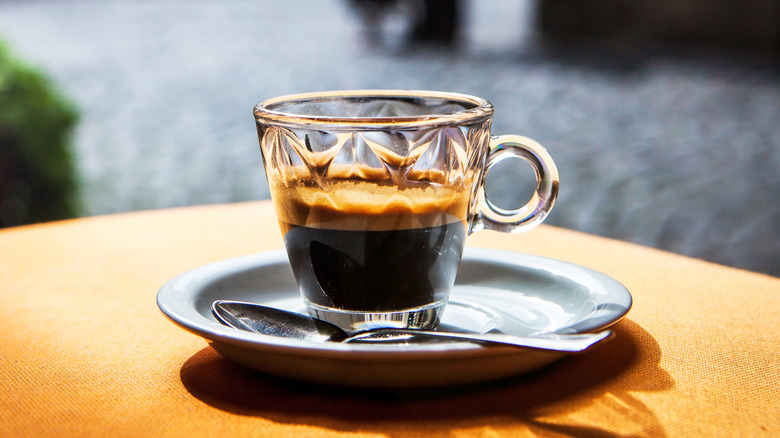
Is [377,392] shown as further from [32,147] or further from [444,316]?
[32,147]

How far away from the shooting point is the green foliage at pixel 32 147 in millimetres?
2619

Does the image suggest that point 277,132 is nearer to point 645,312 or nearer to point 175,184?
point 645,312

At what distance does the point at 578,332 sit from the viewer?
536mm

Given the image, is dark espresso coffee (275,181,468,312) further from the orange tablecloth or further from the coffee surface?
the orange tablecloth

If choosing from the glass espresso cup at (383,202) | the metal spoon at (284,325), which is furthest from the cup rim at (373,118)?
the metal spoon at (284,325)

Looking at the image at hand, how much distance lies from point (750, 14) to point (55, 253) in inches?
270

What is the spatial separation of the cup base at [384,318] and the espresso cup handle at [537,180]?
102mm

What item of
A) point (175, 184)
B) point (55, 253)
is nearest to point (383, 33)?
point (175, 184)

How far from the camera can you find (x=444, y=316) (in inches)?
27.2

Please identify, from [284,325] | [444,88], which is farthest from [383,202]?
[444,88]

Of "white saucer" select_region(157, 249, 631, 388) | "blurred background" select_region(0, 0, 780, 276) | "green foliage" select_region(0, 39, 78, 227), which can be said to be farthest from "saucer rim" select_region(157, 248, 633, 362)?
"green foliage" select_region(0, 39, 78, 227)

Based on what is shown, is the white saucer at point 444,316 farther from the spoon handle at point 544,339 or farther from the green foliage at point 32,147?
the green foliage at point 32,147

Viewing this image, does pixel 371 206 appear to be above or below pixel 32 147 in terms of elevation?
above

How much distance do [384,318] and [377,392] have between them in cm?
14
